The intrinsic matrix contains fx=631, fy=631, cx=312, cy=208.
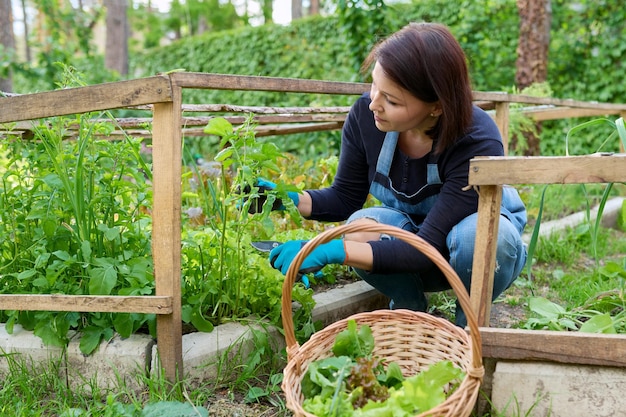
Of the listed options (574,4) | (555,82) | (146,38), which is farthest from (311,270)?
(146,38)

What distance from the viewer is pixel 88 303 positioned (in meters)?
1.80

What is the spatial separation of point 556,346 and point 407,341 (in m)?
0.41

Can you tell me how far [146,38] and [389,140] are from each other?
19.8m

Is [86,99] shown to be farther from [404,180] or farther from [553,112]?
[553,112]

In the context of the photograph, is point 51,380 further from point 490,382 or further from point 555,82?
point 555,82

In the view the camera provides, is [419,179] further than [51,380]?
Yes

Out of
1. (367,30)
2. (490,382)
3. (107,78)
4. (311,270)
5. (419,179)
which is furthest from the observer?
(107,78)

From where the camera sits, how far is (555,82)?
678cm

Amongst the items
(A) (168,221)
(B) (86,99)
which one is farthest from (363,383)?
(B) (86,99)

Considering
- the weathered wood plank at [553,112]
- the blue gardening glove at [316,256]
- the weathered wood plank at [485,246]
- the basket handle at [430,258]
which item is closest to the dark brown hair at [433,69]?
the weathered wood plank at [485,246]

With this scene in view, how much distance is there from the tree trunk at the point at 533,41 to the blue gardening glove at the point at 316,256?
14.7 feet

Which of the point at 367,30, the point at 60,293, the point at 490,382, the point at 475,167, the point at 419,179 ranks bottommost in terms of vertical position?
the point at 490,382

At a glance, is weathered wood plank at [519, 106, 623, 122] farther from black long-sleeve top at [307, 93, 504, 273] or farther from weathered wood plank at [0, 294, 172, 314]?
weathered wood plank at [0, 294, 172, 314]

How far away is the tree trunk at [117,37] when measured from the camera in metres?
10.1
